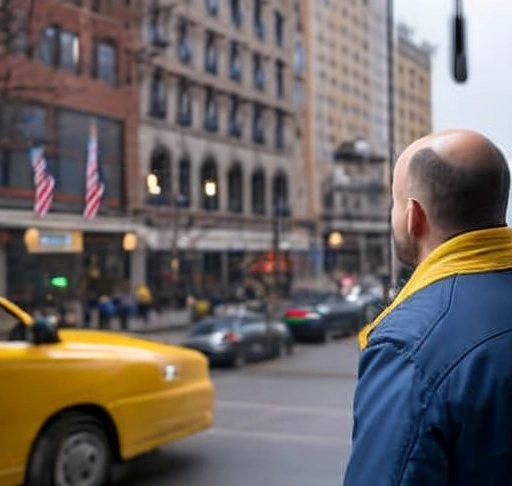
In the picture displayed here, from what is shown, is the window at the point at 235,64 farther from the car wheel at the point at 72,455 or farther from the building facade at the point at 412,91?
the car wheel at the point at 72,455

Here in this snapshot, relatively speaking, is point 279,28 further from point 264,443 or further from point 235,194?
point 264,443

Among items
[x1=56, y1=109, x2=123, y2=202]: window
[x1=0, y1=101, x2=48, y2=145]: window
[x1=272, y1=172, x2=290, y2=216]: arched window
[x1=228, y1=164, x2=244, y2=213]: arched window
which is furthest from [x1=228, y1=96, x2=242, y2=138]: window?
[x1=0, y1=101, x2=48, y2=145]: window

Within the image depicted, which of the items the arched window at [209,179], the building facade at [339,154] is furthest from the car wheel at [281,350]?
the building facade at [339,154]

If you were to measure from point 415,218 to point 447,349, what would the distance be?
0.86 feet

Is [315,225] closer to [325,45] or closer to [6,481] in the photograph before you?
[325,45]

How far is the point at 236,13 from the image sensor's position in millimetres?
20875

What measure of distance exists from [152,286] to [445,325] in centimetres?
2516

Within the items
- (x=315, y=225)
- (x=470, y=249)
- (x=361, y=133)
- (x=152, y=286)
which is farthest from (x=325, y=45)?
(x=470, y=249)

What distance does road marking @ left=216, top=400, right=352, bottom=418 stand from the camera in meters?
8.96

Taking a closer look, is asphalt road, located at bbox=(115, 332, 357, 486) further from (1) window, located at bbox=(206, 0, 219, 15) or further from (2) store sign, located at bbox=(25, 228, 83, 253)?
(1) window, located at bbox=(206, 0, 219, 15)

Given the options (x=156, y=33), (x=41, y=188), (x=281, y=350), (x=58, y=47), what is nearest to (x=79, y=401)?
(x=41, y=188)

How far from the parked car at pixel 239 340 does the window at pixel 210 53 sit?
7.95 metres

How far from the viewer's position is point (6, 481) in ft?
15.5

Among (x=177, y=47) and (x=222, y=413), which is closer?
(x=222, y=413)
